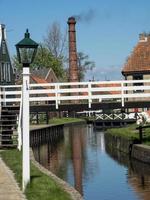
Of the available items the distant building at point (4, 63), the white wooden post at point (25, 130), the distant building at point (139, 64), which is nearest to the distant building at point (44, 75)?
the distant building at point (139, 64)

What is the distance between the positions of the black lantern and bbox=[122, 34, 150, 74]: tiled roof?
131 ft

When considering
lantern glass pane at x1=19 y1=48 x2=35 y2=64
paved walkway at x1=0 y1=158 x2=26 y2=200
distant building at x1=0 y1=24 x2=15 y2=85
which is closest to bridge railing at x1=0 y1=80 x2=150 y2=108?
distant building at x1=0 y1=24 x2=15 y2=85

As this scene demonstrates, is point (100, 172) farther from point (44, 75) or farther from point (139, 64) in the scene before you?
point (44, 75)

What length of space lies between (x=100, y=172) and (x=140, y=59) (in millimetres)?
29896

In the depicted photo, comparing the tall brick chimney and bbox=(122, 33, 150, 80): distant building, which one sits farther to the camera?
the tall brick chimney

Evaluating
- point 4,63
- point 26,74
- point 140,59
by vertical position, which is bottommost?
point 26,74

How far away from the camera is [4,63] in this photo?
32125mm

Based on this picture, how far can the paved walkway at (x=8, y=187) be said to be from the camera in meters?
12.1

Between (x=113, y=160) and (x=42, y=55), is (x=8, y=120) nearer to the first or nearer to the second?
(x=113, y=160)

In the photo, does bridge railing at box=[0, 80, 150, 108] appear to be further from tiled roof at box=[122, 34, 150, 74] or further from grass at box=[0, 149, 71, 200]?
tiled roof at box=[122, 34, 150, 74]

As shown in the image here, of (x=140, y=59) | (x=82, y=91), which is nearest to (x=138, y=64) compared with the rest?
(x=140, y=59)

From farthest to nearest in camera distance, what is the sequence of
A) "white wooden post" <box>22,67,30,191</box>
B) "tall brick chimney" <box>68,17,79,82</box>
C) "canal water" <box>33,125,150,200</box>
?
1. "tall brick chimney" <box>68,17,79,82</box>
2. "canal water" <box>33,125,150,200</box>
3. "white wooden post" <box>22,67,30,191</box>

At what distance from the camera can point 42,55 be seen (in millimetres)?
100125

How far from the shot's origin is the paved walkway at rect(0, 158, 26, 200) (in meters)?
12.1
